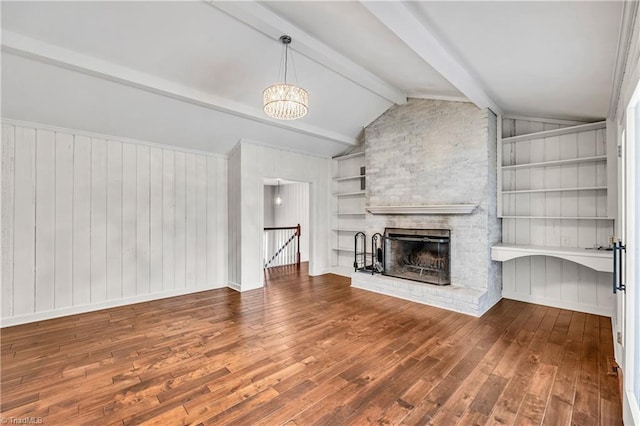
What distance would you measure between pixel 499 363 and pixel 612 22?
2852 millimetres

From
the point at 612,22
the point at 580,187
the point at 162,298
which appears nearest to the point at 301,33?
the point at 612,22

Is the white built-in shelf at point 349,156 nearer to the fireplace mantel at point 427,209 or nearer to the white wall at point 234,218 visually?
the fireplace mantel at point 427,209

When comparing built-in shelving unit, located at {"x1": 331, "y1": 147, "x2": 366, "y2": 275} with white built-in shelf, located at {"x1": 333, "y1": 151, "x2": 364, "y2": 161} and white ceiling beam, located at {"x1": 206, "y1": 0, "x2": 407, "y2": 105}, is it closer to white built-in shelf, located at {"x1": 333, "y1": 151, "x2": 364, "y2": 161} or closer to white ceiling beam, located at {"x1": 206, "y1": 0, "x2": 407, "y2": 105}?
white built-in shelf, located at {"x1": 333, "y1": 151, "x2": 364, "y2": 161}

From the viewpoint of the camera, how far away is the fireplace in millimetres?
4820

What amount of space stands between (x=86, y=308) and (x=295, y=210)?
6538mm

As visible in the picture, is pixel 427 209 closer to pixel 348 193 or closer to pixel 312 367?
pixel 348 193

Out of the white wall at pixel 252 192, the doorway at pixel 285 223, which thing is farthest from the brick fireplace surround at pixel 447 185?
the doorway at pixel 285 223

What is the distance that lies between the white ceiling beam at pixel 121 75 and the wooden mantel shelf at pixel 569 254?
3.95m

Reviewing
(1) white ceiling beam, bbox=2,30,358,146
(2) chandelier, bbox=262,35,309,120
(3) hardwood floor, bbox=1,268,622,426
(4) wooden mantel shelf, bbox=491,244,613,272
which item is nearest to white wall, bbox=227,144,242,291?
(1) white ceiling beam, bbox=2,30,358,146

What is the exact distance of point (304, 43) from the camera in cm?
343

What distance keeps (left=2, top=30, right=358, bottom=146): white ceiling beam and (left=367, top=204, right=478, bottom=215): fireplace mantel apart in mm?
2278

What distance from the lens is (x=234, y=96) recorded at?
4.30m

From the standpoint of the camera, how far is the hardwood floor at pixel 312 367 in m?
2.12

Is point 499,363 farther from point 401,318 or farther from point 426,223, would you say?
point 426,223
